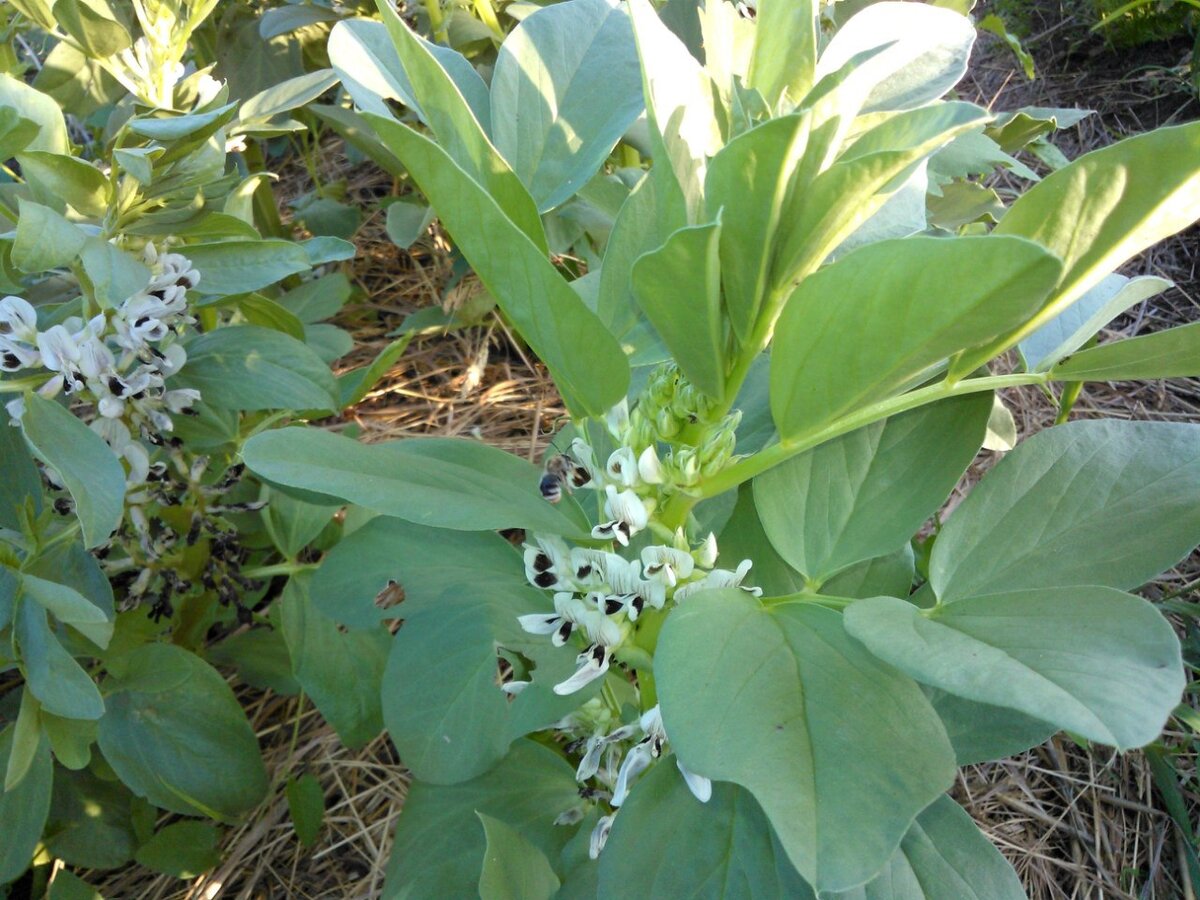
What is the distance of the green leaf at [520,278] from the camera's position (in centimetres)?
51

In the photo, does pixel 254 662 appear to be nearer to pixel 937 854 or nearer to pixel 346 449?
pixel 346 449

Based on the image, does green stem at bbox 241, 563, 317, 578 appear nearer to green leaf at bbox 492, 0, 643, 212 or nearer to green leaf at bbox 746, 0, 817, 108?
green leaf at bbox 492, 0, 643, 212

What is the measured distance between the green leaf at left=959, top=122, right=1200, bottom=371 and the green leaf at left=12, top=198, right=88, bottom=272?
26.3 inches

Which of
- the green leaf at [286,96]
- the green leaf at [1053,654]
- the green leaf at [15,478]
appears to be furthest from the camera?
the green leaf at [286,96]

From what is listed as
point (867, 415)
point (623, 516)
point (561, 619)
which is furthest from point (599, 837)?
point (867, 415)

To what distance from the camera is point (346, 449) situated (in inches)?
24.1

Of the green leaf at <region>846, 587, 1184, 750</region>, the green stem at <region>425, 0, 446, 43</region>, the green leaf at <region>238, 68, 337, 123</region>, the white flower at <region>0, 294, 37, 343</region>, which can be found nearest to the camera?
the green leaf at <region>846, 587, 1184, 750</region>

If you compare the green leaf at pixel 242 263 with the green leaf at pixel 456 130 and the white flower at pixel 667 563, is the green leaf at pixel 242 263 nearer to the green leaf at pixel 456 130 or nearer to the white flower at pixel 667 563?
the green leaf at pixel 456 130

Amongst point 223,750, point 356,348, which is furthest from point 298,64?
point 223,750

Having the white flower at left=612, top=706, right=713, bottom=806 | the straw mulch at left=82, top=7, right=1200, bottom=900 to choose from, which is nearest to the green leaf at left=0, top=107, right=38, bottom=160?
the straw mulch at left=82, top=7, right=1200, bottom=900

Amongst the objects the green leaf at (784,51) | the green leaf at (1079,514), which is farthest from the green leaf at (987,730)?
the green leaf at (784,51)

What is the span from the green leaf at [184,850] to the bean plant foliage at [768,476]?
0.38 metres

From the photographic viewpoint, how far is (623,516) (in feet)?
2.03

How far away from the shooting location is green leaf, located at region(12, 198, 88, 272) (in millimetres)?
703
